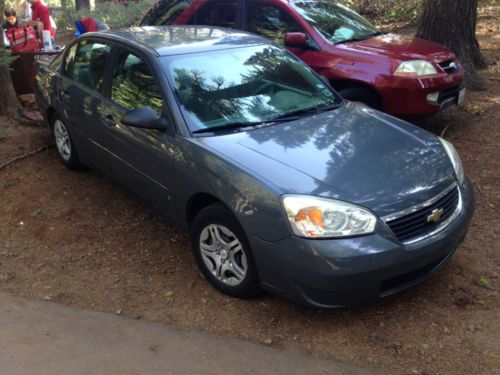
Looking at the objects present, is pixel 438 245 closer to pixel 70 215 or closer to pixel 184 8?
pixel 70 215

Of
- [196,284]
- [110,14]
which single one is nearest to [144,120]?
[196,284]

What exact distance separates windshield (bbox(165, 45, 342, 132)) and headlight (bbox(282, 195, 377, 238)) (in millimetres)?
1046

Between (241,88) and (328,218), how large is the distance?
1.58 m

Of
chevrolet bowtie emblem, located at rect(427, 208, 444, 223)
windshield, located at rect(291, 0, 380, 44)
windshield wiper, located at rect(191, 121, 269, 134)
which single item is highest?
windshield, located at rect(291, 0, 380, 44)

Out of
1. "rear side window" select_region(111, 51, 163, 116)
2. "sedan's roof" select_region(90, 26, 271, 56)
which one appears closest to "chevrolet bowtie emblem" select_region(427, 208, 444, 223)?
"rear side window" select_region(111, 51, 163, 116)

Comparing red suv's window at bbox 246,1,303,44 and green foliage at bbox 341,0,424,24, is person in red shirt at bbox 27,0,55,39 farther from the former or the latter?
green foliage at bbox 341,0,424,24

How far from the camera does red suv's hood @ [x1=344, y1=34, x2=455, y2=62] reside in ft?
19.5

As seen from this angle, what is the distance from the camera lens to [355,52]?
239 inches

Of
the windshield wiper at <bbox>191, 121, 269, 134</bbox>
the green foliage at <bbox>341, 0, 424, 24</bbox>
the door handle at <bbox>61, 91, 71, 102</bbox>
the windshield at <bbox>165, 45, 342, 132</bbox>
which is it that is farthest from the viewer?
the green foliage at <bbox>341, 0, 424, 24</bbox>

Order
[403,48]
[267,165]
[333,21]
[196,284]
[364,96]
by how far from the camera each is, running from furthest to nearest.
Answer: [333,21] → [403,48] → [364,96] → [196,284] → [267,165]

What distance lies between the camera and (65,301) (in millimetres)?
3840

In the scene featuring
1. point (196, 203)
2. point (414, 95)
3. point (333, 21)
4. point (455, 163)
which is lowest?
point (196, 203)

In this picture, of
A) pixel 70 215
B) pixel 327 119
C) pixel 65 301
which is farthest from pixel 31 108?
pixel 327 119

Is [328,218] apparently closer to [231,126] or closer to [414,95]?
[231,126]
